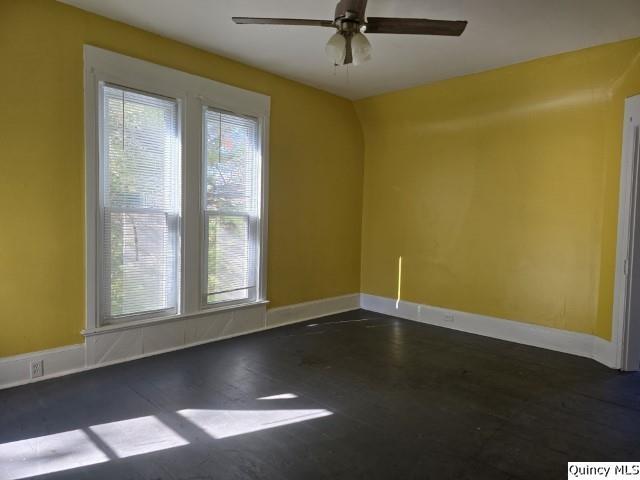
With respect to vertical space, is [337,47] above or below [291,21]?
below

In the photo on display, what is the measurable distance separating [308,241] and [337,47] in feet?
9.33

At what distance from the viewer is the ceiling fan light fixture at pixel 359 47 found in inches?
101

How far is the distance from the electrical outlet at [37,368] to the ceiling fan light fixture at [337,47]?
120 inches

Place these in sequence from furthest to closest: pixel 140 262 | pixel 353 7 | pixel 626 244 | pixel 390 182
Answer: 1. pixel 390 182
2. pixel 140 262
3. pixel 626 244
4. pixel 353 7

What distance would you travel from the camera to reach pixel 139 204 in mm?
3576

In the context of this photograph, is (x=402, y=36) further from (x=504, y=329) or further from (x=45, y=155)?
(x=504, y=329)

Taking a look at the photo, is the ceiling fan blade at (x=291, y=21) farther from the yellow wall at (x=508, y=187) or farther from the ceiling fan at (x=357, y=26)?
the yellow wall at (x=508, y=187)

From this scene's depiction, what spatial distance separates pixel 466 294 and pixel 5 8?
4.90 m

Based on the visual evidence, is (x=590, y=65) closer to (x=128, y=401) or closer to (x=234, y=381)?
(x=234, y=381)

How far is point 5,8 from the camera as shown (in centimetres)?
288

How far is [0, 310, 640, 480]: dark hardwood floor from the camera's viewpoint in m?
2.14

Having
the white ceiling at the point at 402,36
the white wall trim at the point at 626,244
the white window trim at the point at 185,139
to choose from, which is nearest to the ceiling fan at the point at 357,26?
the white ceiling at the point at 402,36

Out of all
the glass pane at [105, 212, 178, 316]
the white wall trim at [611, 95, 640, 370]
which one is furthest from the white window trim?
the white wall trim at [611, 95, 640, 370]

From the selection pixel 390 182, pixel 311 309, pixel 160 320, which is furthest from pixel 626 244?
pixel 160 320
